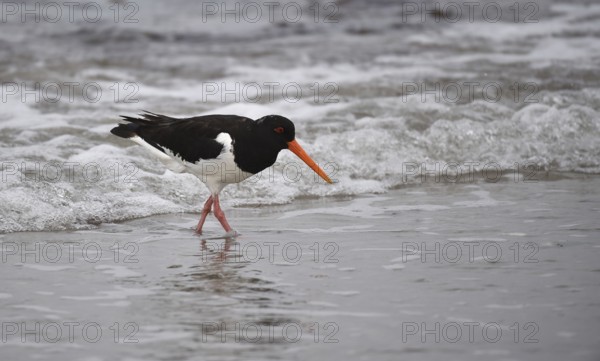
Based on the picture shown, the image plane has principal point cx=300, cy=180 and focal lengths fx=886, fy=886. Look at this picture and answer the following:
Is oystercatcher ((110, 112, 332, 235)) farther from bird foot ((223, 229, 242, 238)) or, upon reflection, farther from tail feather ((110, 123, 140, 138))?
tail feather ((110, 123, 140, 138))

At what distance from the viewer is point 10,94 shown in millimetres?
11930

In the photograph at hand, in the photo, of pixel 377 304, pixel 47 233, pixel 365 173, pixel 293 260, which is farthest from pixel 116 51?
pixel 377 304

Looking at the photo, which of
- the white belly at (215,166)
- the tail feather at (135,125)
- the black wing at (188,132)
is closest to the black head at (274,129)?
the black wing at (188,132)

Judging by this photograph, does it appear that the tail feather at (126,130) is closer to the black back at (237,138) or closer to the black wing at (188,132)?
the black wing at (188,132)

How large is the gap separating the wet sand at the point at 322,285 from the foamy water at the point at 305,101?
0.65 m

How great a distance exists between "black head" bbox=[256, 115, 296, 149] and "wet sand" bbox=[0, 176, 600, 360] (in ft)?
2.55

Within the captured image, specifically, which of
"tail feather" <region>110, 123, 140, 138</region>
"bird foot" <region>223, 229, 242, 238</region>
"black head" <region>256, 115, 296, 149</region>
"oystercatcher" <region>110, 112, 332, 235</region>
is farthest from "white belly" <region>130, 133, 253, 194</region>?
"bird foot" <region>223, 229, 242, 238</region>

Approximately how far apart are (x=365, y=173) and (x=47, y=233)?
3.54m

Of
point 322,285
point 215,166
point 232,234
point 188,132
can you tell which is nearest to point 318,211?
point 232,234

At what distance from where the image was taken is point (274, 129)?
24.2ft

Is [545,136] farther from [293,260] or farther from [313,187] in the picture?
[293,260]

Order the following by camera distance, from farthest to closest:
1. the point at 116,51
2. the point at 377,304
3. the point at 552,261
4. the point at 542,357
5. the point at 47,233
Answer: the point at 116,51 → the point at 47,233 → the point at 552,261 → the point at 377,304 → the point at 542,357

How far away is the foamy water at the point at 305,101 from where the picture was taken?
8.60 metres

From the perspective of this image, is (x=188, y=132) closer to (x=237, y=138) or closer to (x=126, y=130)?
(x=237, y=138)
